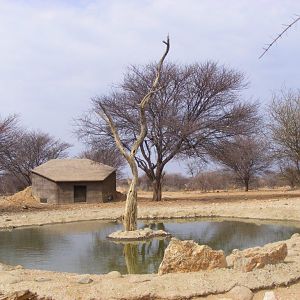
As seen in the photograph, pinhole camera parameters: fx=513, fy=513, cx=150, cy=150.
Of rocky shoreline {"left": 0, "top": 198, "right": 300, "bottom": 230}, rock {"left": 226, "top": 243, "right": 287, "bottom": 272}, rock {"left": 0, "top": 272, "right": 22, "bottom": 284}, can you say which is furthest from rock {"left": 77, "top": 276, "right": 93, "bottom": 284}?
rocky shoreline {"left": 0, "top": 198, "right": 300, "bottom": 230}

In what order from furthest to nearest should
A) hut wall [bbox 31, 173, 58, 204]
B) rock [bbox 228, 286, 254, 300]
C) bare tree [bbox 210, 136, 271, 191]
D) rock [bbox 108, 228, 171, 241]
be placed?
hut wall [bbox 31, 173, 58, 204] → bare tree [bbox 210, 136, 271, 191] → rock [bbox 108, 228, 171, 241] → rock [bbox 228, 286, 254, 300]

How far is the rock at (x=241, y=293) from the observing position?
7004mm

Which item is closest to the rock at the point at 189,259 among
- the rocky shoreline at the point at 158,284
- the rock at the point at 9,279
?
the rocky shoreline at the point at 158,284

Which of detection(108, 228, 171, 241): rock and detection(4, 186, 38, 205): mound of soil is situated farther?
detection(4, 186, 38, 205): mound of soil

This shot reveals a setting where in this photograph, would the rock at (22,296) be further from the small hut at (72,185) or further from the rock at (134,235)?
the small hut at (72,185)

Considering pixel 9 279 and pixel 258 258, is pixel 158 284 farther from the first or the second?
pixel 9 279

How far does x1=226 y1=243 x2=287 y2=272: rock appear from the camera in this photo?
8.01 meters

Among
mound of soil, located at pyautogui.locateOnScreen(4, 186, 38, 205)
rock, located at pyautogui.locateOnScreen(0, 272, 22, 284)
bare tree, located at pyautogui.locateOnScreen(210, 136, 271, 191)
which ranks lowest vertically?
rock, located at pyautogui.locateOnScreen(0, 272, 22, 284)

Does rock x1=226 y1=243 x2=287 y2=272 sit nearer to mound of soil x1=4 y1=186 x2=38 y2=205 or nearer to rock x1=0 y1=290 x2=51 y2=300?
rock x1=0 y1=290 x2=51 y2=300

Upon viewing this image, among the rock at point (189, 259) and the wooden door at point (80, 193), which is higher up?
the wooden door at point (80, 193)

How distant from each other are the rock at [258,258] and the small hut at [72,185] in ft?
77.9

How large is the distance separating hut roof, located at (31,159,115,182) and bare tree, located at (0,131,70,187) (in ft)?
44.1

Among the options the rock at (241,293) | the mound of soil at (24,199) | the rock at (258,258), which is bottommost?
the rock at (241,293)

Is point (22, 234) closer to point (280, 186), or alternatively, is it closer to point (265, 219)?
point (265, 219)
